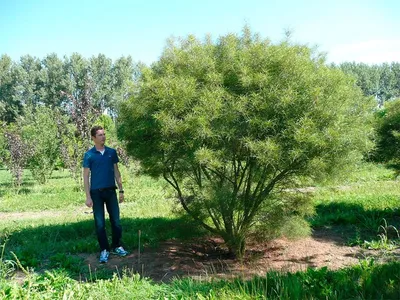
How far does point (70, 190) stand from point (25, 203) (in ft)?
8.31

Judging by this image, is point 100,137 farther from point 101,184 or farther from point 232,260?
point 232,260

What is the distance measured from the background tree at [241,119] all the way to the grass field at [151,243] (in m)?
0.88

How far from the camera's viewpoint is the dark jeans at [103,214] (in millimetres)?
5766

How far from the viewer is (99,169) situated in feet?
19.0

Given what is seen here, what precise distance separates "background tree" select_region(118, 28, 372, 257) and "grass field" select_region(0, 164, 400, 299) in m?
0.88

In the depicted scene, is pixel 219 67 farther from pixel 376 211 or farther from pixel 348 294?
pixel 376 211

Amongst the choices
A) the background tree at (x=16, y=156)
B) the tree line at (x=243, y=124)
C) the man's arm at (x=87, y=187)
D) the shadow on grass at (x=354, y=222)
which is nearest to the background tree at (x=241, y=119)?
the tree line at (x=243, y=124)

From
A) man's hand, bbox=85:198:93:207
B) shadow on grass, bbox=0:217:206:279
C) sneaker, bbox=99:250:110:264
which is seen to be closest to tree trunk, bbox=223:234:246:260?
shadow on grass, bbox=0:217:206:279

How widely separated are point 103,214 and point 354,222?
15.1ft

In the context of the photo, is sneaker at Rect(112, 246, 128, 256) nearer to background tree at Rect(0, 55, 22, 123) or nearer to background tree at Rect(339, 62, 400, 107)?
background tree at Rect(0, 55, 22, 123)

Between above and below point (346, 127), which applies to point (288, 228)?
below

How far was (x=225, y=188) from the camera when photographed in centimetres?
540

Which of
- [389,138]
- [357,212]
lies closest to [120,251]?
[357,212]

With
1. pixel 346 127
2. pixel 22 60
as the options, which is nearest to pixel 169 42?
pixel 346 127
